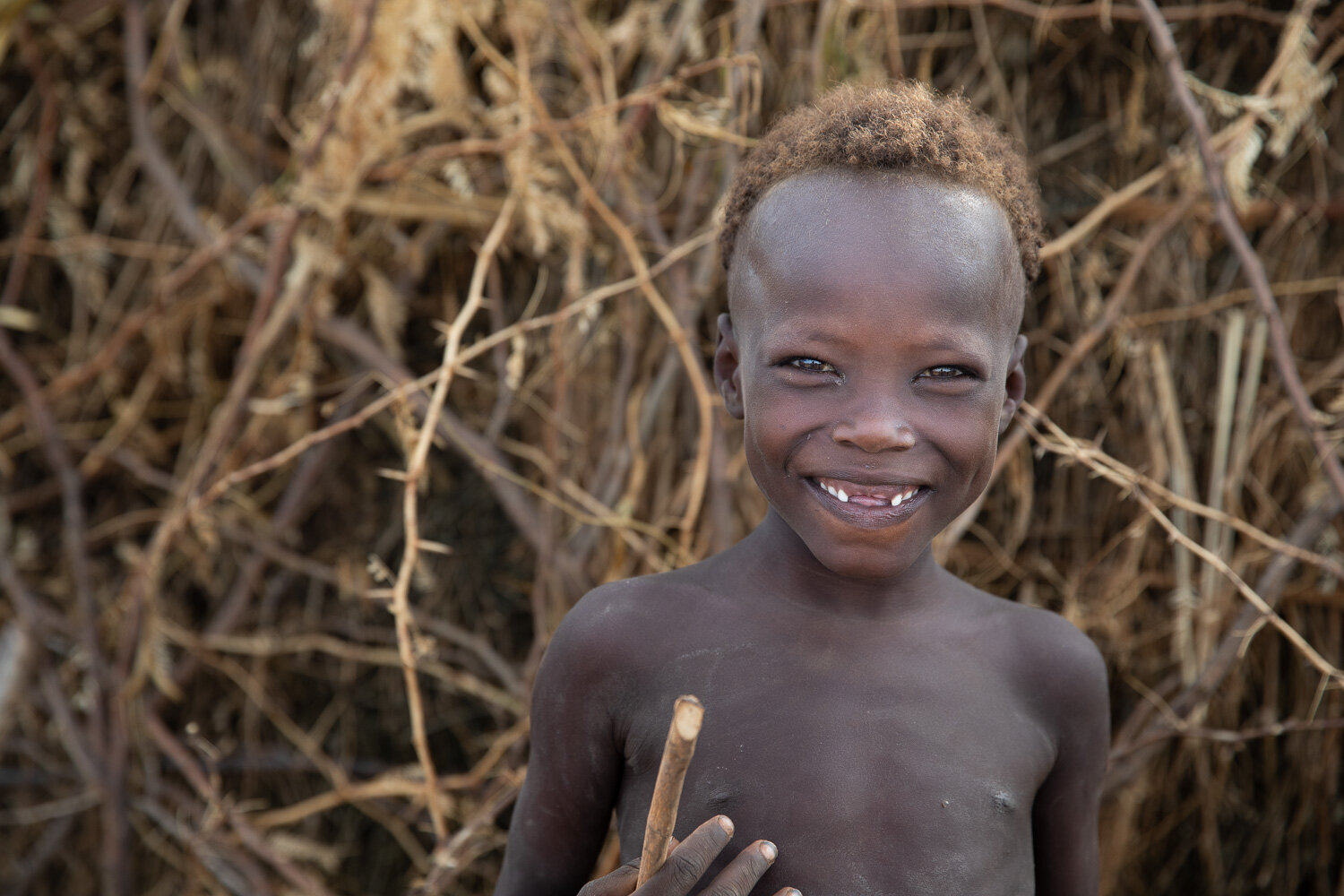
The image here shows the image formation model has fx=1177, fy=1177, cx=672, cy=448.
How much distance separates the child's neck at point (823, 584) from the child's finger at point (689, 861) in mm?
246

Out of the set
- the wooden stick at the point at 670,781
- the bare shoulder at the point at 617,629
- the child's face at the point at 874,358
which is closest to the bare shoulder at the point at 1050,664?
the child's face at the point at 874,358

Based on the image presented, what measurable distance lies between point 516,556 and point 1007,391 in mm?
1306

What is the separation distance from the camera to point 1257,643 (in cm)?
206

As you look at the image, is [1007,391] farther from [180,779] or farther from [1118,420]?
[180,779]

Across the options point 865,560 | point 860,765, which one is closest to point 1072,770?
point 860,765

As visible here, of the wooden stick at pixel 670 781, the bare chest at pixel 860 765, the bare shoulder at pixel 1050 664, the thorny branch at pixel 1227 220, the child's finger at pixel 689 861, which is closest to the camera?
the wooden stick at pixel 670 781

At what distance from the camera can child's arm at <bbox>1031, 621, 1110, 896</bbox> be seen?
1.13 meters

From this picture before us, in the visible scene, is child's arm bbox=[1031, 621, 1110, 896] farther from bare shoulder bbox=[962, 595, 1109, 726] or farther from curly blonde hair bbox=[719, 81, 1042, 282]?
curly blonde hair bbox=[719, 81, 1042, 282]

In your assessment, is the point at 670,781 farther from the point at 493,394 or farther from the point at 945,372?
the point at 493,394

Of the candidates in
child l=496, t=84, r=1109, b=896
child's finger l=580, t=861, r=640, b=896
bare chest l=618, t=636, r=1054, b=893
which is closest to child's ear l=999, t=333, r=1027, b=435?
child l=496, t=84, r=1109, b=896

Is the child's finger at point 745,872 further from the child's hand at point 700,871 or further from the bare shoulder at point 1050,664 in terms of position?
the bare shoulder at point 1050,664

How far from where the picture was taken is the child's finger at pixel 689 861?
91 cm

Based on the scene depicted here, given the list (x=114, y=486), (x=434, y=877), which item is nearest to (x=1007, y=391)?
(x=434, y=877)

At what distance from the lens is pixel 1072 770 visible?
115 centimetres
